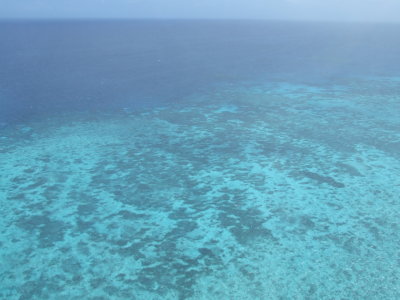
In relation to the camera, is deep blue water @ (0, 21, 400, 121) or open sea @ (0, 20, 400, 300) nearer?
open sea @ (0, 20, 400, 300)

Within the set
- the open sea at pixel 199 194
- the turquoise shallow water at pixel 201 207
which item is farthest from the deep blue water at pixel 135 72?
the turquoise shallow water at pixel 201 207

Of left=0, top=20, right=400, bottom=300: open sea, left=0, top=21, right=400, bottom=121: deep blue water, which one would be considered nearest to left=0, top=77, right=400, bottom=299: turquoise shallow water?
left=0, top=20, right=400, bottom=300: open sea

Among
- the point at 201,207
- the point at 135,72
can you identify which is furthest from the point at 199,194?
the point at 135,72

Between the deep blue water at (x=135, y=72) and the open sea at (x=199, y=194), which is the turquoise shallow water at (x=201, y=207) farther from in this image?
the deep blue water at (x=135, y=72)

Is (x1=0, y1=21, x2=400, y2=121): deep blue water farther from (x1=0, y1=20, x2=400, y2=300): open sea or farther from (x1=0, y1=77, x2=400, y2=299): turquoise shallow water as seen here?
(x1=0, y1=77, x2=400, y2=299): turquoise shallow water

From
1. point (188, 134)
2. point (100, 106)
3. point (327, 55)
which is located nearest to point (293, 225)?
point (188, 134)

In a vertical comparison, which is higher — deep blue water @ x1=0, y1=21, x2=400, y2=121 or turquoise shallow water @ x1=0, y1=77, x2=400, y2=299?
turquoise shallow water @ x1=0, y1=77, x2=400, y2=299
